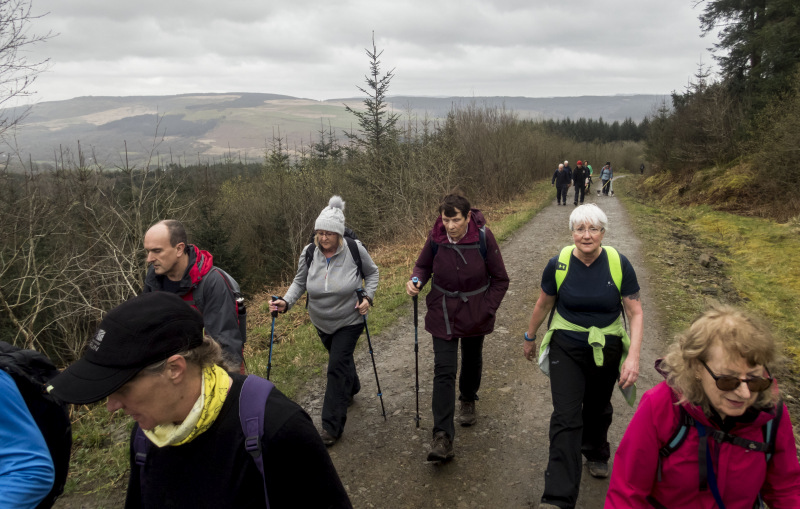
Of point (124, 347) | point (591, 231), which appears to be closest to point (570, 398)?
point (591, 231)

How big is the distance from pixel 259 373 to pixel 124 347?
461cm

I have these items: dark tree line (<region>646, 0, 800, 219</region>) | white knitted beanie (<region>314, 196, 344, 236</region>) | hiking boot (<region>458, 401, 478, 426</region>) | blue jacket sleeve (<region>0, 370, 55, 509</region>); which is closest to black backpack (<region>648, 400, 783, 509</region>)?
blue jacket sleeve (<region>0, 370, 55, 509</region>)

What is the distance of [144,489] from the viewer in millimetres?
1521

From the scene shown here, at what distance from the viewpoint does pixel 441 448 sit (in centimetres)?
377

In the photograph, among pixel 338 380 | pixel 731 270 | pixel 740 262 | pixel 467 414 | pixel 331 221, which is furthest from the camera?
pixel 740 262

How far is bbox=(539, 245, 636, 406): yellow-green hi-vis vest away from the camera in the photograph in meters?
3.05

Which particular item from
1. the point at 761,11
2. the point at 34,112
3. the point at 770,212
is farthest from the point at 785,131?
the point at 34,112

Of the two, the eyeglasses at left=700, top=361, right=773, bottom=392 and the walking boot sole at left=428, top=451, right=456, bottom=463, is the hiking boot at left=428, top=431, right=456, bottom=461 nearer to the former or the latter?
the walking boot sole at left=428, top=451, right=456, bottom=463

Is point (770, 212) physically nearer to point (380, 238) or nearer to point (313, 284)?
point (380, 238)

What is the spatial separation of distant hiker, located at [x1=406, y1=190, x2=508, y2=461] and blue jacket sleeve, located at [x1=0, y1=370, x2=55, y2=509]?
104 inches

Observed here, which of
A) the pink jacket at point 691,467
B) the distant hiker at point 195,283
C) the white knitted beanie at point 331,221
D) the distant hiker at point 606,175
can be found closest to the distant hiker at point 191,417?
the pink jacket at point 691,467

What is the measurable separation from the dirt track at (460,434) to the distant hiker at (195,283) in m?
1.52

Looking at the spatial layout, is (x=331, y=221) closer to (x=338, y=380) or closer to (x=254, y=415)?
(x=338, y=380)

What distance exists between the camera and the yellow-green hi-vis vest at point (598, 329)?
10.00ft
